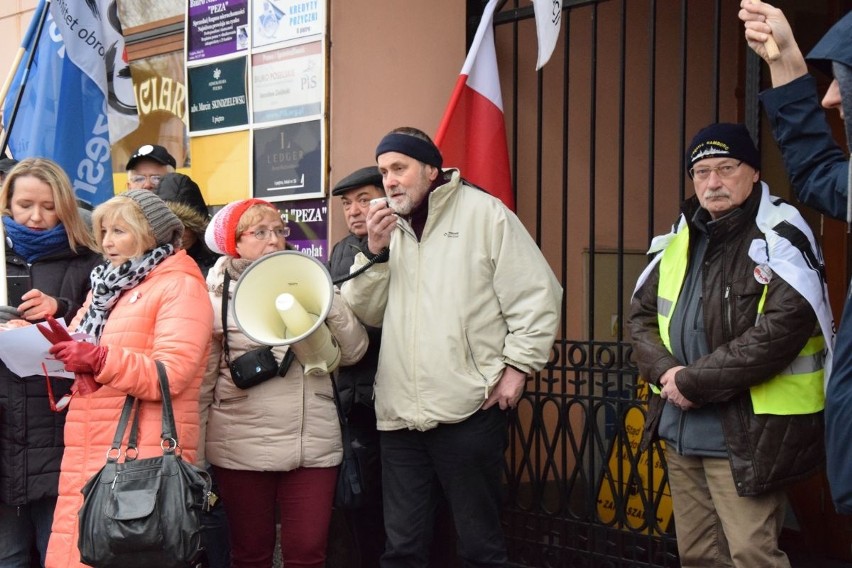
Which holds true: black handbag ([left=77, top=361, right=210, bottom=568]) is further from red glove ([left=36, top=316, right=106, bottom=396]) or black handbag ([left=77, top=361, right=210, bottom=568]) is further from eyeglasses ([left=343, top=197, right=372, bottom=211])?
eyeglasses ([left=343, top=197, right=372, bottom=211])

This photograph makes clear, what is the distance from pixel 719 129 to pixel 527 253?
0.89 meters

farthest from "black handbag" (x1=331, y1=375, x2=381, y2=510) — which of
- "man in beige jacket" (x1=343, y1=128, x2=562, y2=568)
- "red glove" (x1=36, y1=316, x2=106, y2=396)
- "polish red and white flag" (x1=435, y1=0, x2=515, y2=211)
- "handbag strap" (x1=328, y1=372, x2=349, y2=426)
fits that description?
"polish red and white flag" (x1=435, y1=0, x2=515, y2=211)

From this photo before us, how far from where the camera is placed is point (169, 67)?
692 cm

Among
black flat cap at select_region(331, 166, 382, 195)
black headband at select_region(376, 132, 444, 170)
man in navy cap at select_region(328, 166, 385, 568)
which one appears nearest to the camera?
black headband at select_region(376, 132, 444, 170)

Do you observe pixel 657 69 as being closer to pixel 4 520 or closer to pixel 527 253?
pixel 527 253

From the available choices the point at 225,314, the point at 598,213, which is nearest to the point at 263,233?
the point at 225,314

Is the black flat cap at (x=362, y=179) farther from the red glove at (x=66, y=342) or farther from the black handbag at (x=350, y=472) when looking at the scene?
the red glove at (x=66, y=342)

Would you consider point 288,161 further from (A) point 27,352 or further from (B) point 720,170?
(B) point 720,170

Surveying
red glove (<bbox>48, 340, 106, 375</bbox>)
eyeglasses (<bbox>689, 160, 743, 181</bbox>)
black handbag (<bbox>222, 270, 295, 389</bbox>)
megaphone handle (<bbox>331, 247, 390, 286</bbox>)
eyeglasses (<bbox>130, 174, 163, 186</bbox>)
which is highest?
eyeglasses (<bbox>130, 174, 163, 186</bbox>)

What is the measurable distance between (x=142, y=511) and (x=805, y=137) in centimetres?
251

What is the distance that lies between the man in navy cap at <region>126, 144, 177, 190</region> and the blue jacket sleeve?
3.74 m

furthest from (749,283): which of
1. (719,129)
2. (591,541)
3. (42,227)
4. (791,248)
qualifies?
(42,227)

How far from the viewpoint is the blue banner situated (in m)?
6.23

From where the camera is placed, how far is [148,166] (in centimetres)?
580
